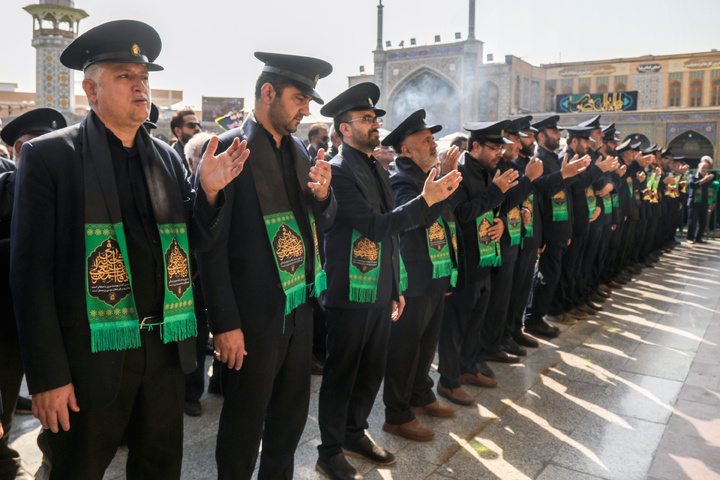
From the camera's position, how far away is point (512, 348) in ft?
16.7

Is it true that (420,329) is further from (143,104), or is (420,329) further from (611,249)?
(611,249)

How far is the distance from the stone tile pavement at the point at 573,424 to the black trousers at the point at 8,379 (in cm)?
29

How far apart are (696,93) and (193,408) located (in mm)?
35220

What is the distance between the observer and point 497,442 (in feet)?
11.1

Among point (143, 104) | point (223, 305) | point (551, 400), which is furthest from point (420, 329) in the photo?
point (143, 104)

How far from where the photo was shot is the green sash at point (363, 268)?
2912 millimetres

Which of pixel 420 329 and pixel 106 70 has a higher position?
pixel 106 70

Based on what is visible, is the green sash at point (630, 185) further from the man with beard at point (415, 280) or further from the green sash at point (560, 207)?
the man with beard at point (415, 280)

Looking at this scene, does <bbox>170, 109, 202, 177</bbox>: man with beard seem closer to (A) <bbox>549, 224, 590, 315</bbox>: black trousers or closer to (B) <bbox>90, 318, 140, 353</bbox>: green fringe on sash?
(B) <bbox>90, 318, 140, 353</bbox>: green fringe on sash

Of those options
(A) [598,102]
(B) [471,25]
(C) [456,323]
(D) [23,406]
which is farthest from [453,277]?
(B) [471,25]

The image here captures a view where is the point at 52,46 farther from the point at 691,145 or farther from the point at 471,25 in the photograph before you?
the point at 691,145

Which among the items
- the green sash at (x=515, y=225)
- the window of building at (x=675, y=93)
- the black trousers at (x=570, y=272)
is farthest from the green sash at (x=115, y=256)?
the window of building at (x=675, y=93)

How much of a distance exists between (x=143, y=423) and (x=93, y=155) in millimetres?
Result: 882

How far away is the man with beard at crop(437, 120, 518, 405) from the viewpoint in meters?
3.96
